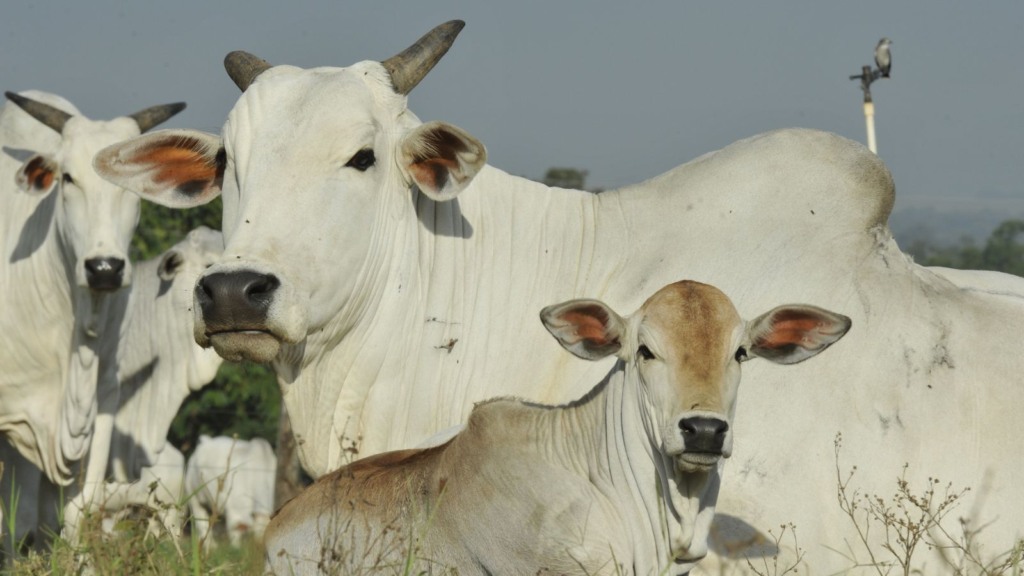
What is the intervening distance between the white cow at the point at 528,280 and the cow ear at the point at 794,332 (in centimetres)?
47

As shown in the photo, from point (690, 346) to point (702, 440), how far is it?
1.21 feet

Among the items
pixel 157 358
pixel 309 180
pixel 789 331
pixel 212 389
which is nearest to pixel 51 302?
pixel 157 358

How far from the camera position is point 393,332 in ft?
19.4

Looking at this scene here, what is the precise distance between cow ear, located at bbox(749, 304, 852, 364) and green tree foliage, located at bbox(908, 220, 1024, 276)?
2633 cm

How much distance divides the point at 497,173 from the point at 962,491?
7.39 ft

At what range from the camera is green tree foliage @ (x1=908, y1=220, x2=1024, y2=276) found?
32.6 metres

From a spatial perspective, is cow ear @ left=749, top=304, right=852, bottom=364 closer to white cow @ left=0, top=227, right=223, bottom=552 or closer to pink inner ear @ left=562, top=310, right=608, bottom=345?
pink inner ear @ left=562, top=310, right=608, bottom=345

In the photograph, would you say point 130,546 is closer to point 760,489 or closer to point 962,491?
point 760,489

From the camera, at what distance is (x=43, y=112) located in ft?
34.2

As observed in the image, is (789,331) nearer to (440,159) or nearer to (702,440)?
(702,440)

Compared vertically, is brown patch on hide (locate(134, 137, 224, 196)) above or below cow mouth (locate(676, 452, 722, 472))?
above

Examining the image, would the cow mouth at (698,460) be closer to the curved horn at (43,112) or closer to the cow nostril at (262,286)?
the cow nostril at (262,286)

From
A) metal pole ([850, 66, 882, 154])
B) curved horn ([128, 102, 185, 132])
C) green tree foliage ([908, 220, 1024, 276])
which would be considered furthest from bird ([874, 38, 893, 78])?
green tree foliage ([908, 220, 1024, 276])

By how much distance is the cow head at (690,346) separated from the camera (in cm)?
465
